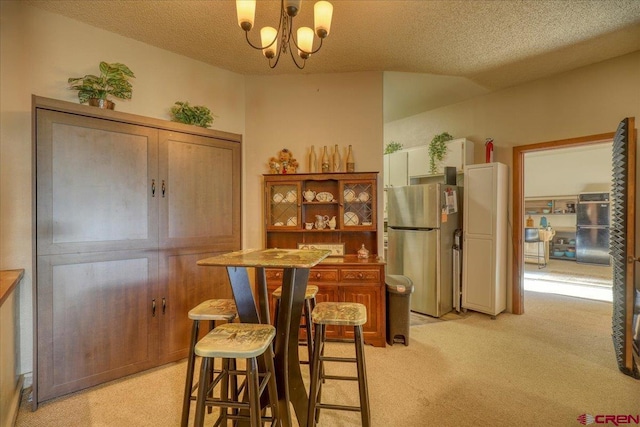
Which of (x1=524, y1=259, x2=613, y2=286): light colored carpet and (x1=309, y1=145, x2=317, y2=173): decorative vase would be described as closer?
(x1=309, y1=145, x2=317, y2=173): decorative vase

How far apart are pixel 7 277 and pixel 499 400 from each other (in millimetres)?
3400

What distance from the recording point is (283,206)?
324 cm

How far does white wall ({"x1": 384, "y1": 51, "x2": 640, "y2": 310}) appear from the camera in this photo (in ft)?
9.88

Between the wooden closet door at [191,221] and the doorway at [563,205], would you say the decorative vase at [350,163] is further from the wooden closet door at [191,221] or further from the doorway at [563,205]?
the doorway at [563,205]

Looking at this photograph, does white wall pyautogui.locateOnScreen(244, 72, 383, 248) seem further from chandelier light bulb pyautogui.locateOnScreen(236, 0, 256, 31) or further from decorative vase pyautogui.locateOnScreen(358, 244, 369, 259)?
chandelier light bulb pyautogui.locateOnScreen(236, 0, 256, 31)

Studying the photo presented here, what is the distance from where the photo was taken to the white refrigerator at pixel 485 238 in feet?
11.8

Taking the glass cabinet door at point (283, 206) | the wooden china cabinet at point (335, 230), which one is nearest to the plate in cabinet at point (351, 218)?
the wooden china cabinet at point (335, 230)

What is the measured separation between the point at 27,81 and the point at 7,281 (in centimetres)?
148

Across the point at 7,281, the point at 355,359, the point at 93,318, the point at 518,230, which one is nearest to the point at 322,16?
the point at 355,359

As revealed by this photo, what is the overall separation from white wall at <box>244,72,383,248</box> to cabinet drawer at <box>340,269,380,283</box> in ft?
2.19

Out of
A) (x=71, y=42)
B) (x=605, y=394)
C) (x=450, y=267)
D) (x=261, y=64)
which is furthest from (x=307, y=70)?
(x=605, y=394)

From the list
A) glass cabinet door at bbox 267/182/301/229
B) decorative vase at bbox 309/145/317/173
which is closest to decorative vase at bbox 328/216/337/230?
glass cabinet door at bbox 267/182/301/229

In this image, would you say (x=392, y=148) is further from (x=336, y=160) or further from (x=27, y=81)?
(x=27, y=81)

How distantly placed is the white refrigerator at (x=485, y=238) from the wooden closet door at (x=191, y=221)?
2.89 m
